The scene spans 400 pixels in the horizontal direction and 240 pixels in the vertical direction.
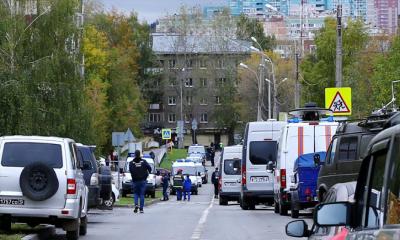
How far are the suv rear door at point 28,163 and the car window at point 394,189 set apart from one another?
1295 cm

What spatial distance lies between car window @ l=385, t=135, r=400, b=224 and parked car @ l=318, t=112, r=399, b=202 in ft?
44.2

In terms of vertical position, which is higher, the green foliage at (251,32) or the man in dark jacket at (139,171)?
the green foliage at (251,32)

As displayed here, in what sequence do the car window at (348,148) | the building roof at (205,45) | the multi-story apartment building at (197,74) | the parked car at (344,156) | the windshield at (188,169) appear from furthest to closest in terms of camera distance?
1. the multi-story apartment building at (197,74)
2. the building roof at (205,45)
3. the windshield at (188,169)
4. the car window at (348,148)
5. the parked car at (344,156)

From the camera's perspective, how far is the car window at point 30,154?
60.0 feet

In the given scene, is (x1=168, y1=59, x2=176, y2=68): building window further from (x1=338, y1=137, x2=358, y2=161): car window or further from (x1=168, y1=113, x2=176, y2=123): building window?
(x1=338, y1=137, x2=358, y2=161): car window

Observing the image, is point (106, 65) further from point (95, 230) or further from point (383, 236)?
point (383, 236)

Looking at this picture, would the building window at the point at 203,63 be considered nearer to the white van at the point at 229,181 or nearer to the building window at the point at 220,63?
the building window at the point at 220,63

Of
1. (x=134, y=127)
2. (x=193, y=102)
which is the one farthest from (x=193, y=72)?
(x=134, y=127)

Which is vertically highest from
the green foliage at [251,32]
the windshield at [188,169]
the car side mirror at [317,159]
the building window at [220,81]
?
the green foliage at [251,32]

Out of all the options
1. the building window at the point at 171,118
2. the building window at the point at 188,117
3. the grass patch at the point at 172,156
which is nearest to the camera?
the grass patch at the point at 172,156

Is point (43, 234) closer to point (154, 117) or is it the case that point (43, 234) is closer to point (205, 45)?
point (205, 45)

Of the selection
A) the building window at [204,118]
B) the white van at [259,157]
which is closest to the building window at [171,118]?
the building window at [204,118]

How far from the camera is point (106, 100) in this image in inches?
3696

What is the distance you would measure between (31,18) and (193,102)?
83813 mm
